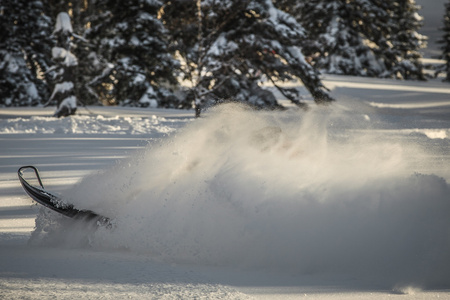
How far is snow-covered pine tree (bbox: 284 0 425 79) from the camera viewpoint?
33.3 m

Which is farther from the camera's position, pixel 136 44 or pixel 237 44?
pixel 136 44

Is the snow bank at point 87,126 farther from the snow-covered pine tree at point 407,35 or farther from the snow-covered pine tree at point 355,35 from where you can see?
the snow-covered pine tree at point 407,35

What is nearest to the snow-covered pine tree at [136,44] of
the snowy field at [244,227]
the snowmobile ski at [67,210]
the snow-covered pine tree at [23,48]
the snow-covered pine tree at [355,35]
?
the snow-covered pine tree at [23,48]

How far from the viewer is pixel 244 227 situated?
421 cm

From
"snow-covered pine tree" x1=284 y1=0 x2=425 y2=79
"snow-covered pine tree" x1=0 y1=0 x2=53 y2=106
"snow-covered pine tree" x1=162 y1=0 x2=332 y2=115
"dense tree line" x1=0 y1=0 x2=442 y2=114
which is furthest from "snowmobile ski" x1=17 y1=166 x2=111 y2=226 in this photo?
"snow-covered pine tree" x1=284 y1=0 x2=425 y2=79

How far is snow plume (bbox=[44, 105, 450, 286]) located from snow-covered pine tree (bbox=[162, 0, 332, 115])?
11387 mm

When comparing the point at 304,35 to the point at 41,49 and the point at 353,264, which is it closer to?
the point at 41,49

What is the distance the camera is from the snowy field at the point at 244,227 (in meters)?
3.74

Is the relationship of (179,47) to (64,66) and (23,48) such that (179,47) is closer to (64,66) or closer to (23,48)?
(64,66)

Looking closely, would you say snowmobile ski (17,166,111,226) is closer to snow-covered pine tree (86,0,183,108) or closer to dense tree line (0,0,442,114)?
dense tree line (0,0,442,114)

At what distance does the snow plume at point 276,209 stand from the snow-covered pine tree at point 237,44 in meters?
11.4

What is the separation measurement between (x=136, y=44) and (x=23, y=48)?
595cm

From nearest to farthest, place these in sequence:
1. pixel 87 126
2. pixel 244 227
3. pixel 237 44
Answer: pixel 244 227
pixel 87 126
pixel 237 44

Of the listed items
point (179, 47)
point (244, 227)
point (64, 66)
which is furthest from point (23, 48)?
point (244, 227)
